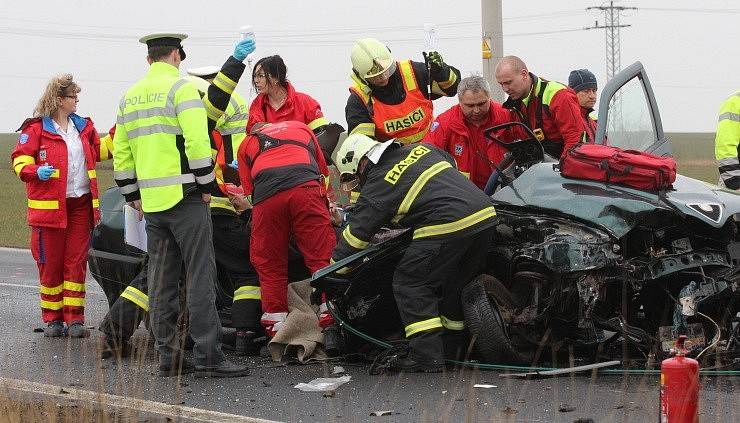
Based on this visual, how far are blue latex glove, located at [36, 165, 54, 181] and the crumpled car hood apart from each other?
11.8 ft

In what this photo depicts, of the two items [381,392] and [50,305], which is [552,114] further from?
[50,305]

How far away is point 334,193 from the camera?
905cm

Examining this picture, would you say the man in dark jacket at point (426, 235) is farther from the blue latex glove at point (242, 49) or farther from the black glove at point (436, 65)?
the black glove at point (436, 65)

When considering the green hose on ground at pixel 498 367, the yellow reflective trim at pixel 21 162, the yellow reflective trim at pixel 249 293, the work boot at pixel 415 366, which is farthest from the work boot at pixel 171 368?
the yellow reflective trim at pixel 21 162

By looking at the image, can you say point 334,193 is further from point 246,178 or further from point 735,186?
point 735,186

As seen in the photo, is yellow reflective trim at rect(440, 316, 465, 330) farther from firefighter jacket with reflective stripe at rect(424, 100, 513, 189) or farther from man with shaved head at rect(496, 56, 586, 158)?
man with shaved head at rect(496, 56, 586, 158)

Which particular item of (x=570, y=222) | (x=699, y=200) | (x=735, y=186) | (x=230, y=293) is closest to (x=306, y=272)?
(x=230, y=293)

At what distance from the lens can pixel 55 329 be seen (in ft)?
31.3

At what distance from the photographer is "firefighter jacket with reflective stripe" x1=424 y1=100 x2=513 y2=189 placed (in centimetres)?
927

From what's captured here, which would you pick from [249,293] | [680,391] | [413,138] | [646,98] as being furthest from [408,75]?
[680,391]

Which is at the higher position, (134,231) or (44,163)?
(44,163)

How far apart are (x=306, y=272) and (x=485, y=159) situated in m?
1.47

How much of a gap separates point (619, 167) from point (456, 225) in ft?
3.28

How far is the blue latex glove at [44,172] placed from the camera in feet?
31.1
